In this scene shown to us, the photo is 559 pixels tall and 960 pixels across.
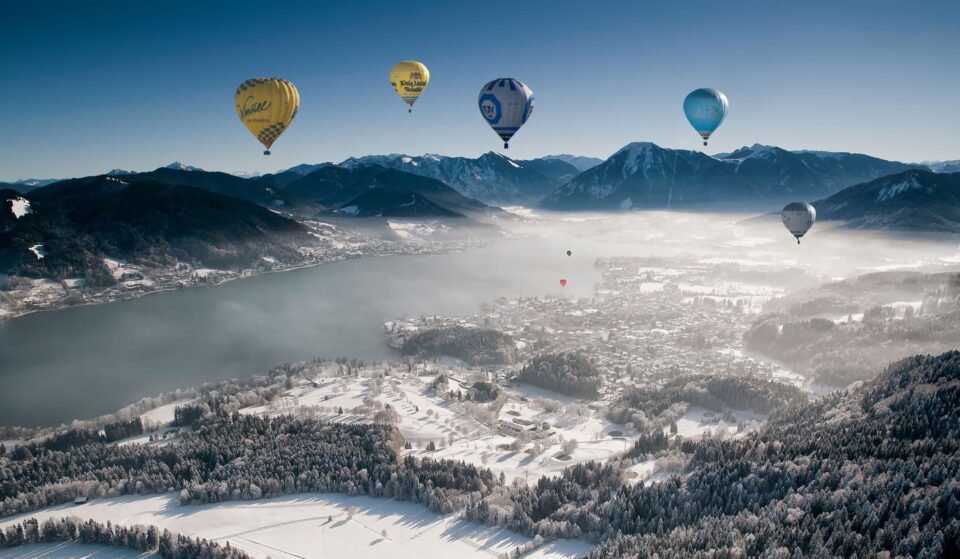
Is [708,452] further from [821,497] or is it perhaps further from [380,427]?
[380,427]

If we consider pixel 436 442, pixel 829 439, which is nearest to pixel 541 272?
pixel 436 442

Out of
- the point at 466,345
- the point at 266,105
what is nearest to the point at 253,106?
the point at 266,105

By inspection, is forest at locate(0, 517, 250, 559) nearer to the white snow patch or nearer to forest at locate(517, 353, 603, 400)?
forest at locate(517, 353, 603, 400)

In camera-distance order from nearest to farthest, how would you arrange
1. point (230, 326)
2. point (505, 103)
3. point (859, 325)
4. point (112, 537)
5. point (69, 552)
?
point (69, 552)
point (112, 537)
point (505, 103)
point (859, 325)
point (230, 326)

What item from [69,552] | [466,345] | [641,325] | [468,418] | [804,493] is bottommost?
[69,552]

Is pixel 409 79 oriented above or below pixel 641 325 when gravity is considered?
above

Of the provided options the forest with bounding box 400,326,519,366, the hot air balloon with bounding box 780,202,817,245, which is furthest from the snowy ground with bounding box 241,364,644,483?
the hot air balloon with bounding box 780,202,817,245

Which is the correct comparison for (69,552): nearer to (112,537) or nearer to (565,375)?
(112,537)
